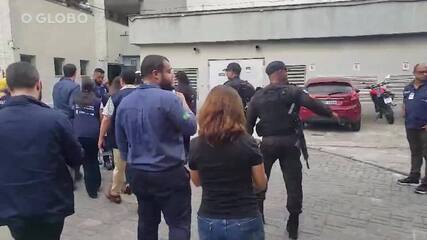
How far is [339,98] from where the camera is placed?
11.2 metres

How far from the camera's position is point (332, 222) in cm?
482

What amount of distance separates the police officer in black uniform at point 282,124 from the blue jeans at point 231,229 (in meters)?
1.56

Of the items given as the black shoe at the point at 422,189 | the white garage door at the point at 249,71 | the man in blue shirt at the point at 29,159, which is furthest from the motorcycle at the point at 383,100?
the man in blue shirt at the point at 29,159

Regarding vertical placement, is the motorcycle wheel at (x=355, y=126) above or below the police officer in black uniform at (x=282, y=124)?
below

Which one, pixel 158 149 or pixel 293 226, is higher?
pixel 158 149

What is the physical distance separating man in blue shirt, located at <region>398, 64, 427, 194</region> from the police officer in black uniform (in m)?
2.36

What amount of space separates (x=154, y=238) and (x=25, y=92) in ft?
4.81

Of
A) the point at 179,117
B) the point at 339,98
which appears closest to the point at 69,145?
the point at 179,117

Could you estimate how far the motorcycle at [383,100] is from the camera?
12.7 m

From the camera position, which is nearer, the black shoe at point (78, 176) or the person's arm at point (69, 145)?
the person's arm at point (69, 145)

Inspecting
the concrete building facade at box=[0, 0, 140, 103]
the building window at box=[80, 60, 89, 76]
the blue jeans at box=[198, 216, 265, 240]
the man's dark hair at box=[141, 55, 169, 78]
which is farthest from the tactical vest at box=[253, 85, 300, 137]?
the building window at box=[80, 60, 89, 76]

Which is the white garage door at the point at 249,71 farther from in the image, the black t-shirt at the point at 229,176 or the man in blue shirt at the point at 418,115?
the black t-shirt at the point at 229,176

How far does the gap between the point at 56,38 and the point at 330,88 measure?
13.1 meters

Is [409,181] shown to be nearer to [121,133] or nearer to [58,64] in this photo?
[121,133]
